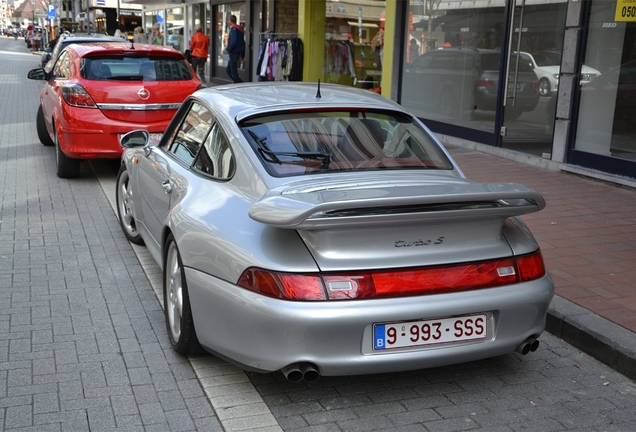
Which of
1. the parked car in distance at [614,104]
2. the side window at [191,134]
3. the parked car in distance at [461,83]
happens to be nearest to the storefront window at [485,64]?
the parked car in distance at [461,83]

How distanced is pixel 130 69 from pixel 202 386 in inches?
233

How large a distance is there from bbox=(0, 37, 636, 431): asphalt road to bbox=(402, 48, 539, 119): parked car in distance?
266 inches

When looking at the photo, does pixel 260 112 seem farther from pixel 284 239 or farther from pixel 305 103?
pixel 284 239

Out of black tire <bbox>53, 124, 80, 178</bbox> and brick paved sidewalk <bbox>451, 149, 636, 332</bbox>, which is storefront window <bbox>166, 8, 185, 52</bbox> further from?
brick paved sidewalk <bbox>451, 149, 636, 332</bbox>

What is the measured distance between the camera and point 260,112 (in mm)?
4141

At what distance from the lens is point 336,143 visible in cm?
404

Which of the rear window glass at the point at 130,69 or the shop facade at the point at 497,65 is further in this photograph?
the shop facade at the point at 497,65

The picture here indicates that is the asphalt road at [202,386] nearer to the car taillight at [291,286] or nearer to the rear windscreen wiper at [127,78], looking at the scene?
the car taillight at [291,286]

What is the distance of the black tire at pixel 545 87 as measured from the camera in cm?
1007

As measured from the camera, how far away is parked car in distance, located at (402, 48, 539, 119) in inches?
414

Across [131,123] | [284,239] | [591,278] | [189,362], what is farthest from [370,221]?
[131,123]

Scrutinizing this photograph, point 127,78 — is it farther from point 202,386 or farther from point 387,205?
point 387,205

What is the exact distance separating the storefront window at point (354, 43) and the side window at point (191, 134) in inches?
487

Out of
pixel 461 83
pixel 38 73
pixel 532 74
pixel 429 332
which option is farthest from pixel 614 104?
pixel 38 73
